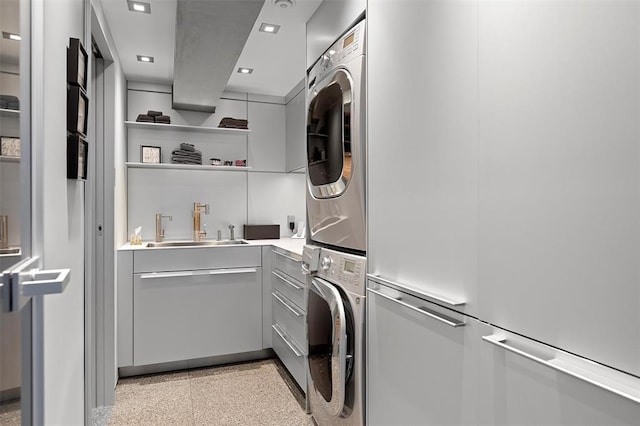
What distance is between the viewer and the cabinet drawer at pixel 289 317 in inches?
102

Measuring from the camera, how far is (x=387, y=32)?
1.50 meters

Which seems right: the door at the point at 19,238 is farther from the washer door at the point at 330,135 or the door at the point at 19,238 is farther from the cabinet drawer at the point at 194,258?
the cabinet drawer at the point at 194,258

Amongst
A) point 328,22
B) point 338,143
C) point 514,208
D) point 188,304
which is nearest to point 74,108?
point 338,143

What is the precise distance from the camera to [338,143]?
1915 millimetres

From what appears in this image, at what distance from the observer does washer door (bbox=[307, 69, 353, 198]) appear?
1803 mm

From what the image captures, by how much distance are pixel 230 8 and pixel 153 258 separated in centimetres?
197

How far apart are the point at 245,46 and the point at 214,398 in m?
2.51

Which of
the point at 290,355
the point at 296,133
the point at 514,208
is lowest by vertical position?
the point at 290,355

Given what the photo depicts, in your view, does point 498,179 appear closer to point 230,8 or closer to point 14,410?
point 14,410

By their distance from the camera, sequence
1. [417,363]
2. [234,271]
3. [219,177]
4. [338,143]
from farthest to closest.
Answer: [219,177], [234,271], [338,143], [417,363]

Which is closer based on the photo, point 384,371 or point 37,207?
point 37,207

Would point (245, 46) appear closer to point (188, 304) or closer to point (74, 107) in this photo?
point (74, 107)

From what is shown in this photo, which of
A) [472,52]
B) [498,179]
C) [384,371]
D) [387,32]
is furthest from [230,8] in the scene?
[384,371]

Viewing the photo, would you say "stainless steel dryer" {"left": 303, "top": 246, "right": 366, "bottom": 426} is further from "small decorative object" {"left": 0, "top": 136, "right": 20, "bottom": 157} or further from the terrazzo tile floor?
"small decorative object" {"left": 0, "top": 136, "right": 20, "bottom": 157}
